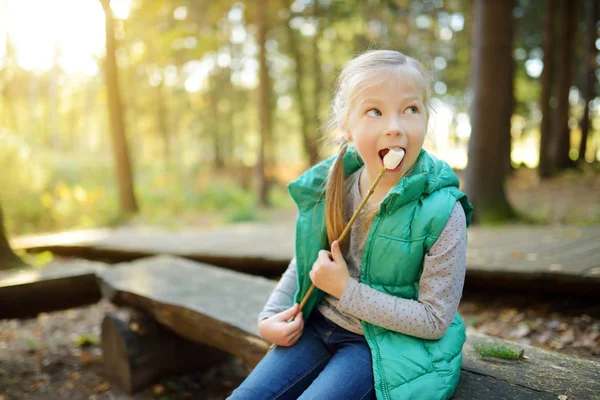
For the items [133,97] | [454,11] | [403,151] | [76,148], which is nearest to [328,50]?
[454,11]

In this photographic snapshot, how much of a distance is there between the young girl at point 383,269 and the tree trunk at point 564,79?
12.2 meters

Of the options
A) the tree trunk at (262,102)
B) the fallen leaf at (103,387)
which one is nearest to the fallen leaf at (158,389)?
the fallen leaf at (103,387)

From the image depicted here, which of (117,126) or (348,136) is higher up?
(348,136)

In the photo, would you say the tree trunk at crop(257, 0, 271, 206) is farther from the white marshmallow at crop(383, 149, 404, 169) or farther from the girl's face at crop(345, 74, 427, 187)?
the white marshmallow at crop(383, 149, 404, 169)

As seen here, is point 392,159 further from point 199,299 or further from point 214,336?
point 199,299

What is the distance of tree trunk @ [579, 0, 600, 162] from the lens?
1216 cm

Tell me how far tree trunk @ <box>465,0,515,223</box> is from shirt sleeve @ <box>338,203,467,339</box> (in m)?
4.67

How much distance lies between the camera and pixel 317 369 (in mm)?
1898

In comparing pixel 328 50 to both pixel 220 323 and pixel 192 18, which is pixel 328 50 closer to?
pixel 192 18

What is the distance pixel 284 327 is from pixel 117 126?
970cm

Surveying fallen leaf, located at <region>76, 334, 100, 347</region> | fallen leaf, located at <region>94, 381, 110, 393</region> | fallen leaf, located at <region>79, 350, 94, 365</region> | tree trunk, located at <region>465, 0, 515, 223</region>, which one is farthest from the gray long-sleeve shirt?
tree trunk, located at <region>465, 0, 515, 223</region>

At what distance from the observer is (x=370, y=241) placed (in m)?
1.74

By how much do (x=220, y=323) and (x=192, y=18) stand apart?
13391 millimetres

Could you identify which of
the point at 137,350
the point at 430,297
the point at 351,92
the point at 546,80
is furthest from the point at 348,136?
the point at 546,80
